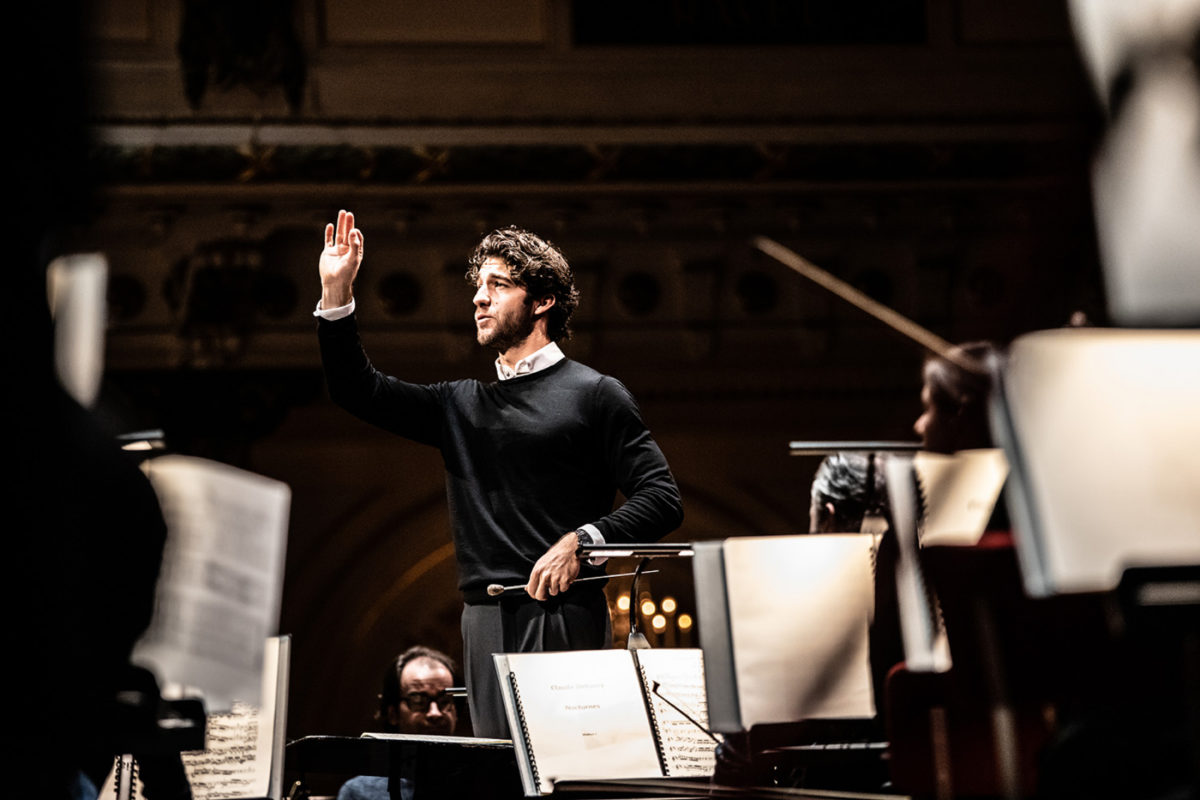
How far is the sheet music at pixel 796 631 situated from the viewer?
2.09 meters

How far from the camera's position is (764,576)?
6.93 feet

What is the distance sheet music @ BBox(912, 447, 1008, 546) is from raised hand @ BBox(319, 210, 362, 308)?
145 cm

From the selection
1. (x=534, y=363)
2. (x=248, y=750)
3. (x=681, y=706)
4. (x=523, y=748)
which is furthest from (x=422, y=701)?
(x=523, y=748)

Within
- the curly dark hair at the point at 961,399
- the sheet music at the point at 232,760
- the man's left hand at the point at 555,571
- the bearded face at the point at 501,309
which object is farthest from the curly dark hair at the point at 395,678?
the curly dark hair at the point at 961,399

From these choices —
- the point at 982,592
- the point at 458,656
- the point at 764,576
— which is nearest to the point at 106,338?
the point at 458,656

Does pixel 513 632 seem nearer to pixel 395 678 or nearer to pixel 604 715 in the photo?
pixel 604 715

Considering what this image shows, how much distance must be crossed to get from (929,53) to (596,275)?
2.06m

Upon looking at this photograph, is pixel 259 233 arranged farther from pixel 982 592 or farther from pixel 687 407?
pixel 982 592

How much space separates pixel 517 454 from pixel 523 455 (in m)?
0.01

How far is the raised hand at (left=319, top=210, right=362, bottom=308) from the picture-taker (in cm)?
303

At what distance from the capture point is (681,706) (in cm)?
283

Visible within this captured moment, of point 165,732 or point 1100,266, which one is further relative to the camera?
point 1100,266

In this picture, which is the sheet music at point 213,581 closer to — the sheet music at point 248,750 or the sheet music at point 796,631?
the sheet music at point 796,631

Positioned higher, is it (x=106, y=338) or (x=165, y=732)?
(x=106, y=338)
